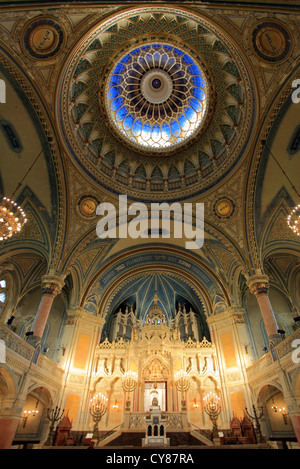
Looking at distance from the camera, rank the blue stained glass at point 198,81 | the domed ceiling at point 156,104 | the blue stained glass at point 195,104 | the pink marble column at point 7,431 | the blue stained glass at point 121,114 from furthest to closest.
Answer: the blue stained glass at point 121,114 < the blue stained glass at point 195,104 < the blue stained glass at point 198,81 < the domed ceiling at point 156,104 < the pink marble column at point 7,431

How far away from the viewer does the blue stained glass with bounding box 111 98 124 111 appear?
1527cm

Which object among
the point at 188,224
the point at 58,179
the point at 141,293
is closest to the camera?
the point at 58,179

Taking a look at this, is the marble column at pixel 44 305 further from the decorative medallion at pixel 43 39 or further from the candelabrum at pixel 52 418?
the decorative medallion at pixel 43 39

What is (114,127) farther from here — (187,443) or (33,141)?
(187,443)

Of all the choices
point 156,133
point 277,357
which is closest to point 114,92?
point 156,133

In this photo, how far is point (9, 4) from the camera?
451 centimetres

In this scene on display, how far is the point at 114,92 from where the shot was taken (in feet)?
48.8

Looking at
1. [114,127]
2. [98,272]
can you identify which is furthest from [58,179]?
[98,272]

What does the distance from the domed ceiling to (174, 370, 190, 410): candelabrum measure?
10506 millimetres

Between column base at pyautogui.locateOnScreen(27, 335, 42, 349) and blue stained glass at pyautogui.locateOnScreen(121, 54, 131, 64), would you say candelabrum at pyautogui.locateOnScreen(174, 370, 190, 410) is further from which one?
blue stained glass at pyautogui.locateOnScreen(121, 54, 131, 64)

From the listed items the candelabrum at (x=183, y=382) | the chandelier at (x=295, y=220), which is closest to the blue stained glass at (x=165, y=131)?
the chandelier at (x=295, y=220)

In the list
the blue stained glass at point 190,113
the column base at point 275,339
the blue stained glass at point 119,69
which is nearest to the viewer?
the column base at point 275,339

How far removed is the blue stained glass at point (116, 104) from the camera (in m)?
15.3

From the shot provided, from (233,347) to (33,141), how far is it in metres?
15.5
